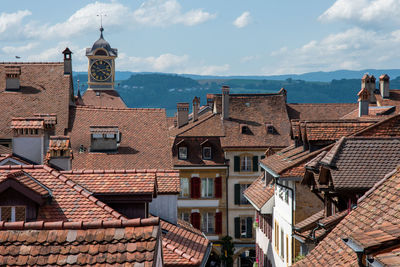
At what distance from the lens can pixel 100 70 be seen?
423 ft

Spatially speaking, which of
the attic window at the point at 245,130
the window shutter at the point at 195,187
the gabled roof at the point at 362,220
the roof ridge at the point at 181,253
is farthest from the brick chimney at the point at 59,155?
the attic window at the point at 245,130

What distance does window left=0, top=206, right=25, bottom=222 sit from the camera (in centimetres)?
1521

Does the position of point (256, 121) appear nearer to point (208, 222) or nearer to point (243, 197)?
point (243, 197)

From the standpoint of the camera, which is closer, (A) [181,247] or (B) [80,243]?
(B) [80,243]

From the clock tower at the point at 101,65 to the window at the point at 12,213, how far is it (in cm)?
10814

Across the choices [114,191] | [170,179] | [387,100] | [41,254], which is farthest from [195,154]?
[41,254]

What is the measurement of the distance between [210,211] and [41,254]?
157ft

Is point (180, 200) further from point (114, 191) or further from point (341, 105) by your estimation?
point (114, 191)

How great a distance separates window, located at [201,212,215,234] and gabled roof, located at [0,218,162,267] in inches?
1853

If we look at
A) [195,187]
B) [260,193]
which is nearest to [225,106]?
[195,187]

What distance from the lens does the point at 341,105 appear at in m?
70.9

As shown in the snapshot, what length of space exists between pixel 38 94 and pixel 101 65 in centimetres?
8709

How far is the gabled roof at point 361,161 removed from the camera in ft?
57.2

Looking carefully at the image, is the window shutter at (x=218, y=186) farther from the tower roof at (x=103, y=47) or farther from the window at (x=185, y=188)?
the tower roof at (x=103, y=47)
